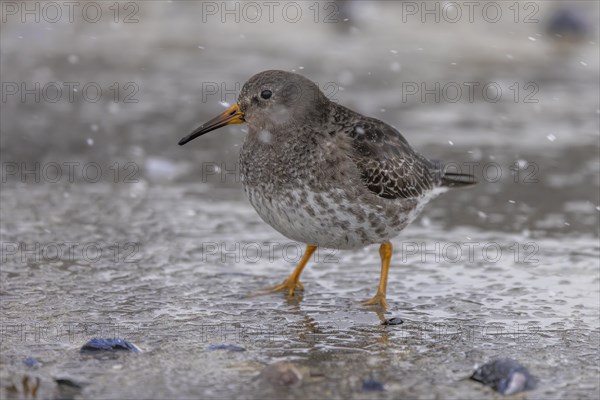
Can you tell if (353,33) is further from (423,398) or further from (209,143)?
(423,398)

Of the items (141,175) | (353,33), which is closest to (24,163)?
(141,175)

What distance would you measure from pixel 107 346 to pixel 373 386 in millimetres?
1453

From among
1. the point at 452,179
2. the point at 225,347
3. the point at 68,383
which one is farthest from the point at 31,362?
the point at 452,179

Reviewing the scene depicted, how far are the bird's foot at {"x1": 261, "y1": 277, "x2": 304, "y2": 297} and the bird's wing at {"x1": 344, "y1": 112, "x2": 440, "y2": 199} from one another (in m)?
0.84

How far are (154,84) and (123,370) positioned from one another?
839 cm

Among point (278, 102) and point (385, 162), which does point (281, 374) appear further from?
point (278, 102)

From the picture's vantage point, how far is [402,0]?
17.7m

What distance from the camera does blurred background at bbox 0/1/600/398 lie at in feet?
17.4

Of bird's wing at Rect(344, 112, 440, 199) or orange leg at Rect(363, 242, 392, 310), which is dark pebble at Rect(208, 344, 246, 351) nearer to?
orange leg at Rect(363, 242, 392, 310)

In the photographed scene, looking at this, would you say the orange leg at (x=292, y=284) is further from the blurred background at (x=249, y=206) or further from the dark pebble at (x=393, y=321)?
the dark pebble at (x=393, y=321)

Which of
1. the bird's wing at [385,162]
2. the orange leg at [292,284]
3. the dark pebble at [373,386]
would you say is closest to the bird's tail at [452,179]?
the bird's wing at [385,162]

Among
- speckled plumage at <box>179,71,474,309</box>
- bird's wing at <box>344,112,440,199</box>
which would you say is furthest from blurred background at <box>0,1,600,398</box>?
bird's wing at <box>344,112,440,199</box>

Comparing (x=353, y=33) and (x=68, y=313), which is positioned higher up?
(x=353, y=33)

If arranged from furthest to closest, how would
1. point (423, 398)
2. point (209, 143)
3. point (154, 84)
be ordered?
point (154, 84) → point (209, 143) → point (423, 398)
